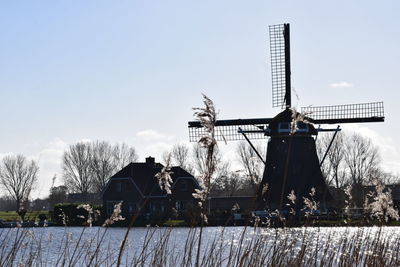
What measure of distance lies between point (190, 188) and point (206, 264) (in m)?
44.6

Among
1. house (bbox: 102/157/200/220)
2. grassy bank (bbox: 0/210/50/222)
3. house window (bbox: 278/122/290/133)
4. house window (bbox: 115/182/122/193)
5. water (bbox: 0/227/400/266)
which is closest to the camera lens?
grassy bank (bbox: 0/210/50/222)

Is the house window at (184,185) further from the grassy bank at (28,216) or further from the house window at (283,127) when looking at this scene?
the house window at (283,127)

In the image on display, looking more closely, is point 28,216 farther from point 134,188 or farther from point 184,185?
point 184,185

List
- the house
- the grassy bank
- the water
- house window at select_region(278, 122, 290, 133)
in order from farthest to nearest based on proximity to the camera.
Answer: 1. the house
2. house window at select_region(278, 122, 290, 133)
3. the water
4. the grassy bank

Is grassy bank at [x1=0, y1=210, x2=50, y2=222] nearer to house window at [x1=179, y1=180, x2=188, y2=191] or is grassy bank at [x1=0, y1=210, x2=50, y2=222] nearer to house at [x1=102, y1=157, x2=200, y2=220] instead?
house at [x1=102, y1=157, x2=200, y2=220]

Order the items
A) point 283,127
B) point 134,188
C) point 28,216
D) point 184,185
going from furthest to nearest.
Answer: point 184,185
point 134,188
point 283,127
point 28,216

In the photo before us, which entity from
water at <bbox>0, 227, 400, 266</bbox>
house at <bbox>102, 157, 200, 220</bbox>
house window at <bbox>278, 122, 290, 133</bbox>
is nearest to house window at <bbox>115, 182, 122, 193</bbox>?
house at <bbox>102, 157, 200, 220</bbox>

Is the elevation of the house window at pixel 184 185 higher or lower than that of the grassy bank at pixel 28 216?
higher

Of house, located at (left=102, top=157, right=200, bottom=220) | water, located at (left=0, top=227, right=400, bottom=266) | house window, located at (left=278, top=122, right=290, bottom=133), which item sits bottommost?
water, located at (left=0, top=227, right=400, bottom=266)

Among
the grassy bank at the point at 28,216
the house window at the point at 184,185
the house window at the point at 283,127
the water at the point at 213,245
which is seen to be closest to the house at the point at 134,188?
the house window at the point at 184,185

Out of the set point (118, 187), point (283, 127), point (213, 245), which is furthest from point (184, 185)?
point (213, 245)

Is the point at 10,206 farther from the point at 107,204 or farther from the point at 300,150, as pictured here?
the point at 300,150

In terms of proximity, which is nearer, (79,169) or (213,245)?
(213,245)

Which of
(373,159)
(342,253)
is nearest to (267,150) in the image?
(342,253)
